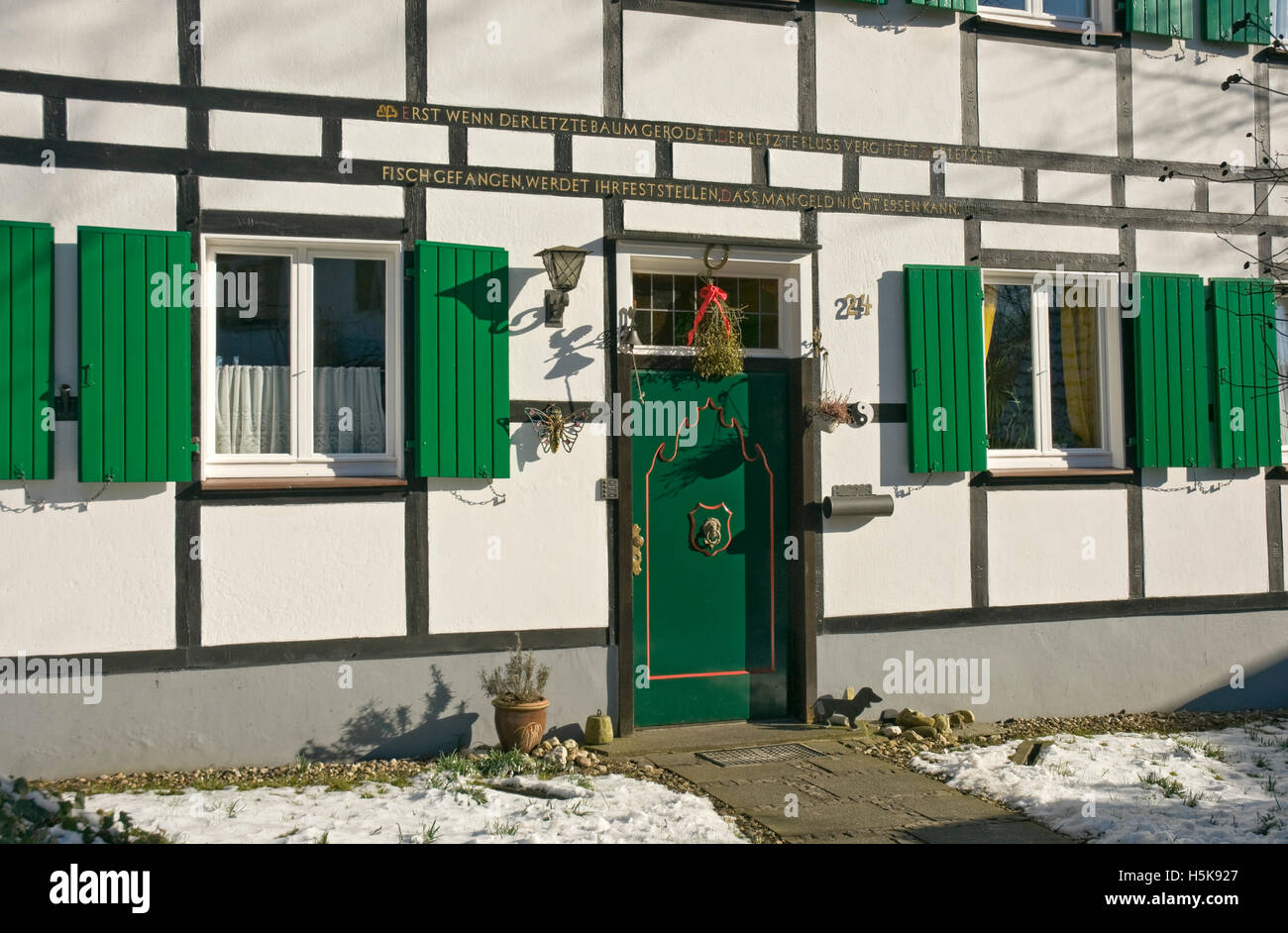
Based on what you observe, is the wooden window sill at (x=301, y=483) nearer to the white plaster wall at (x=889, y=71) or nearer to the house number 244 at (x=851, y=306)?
the house number 244 at (x=851, y=306)

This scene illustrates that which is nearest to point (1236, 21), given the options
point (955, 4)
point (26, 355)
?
point (955, 4)

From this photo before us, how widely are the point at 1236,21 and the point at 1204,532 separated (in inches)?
144

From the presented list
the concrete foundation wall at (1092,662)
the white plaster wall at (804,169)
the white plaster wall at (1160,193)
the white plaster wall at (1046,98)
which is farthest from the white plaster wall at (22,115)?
the white plaster wall at (1160,193)

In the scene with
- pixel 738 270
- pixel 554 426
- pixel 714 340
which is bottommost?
pixel 554 426

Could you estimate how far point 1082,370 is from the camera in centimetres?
804

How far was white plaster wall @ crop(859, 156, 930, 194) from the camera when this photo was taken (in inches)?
292

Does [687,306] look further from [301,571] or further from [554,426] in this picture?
[301,571]

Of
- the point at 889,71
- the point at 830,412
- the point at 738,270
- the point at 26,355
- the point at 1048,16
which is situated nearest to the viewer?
the point at 26,355

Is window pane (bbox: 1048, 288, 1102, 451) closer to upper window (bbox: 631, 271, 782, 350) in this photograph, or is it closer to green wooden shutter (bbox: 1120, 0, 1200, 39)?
green wooden shutter (bbox: 1120, 0, 1200, 39)

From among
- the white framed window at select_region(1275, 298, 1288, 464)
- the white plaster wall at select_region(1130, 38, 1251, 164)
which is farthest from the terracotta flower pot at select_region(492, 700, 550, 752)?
the white framed window at select_region(1275, 298, 1288, 464)

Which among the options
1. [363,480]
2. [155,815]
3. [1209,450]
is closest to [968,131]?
[1209,450]

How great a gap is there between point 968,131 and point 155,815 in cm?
629
